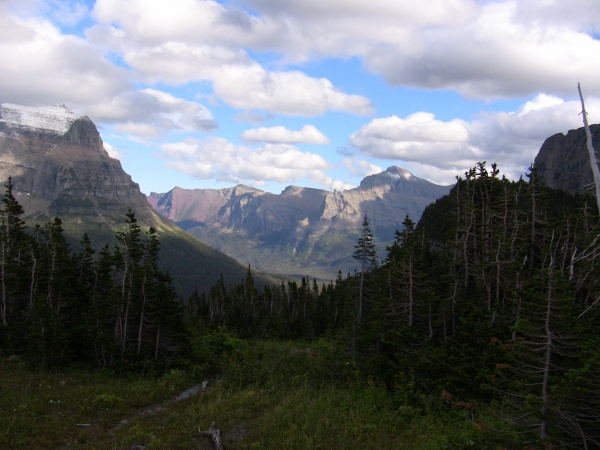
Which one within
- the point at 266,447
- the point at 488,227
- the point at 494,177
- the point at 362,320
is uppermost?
the point at 494,177

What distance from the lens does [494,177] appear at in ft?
126

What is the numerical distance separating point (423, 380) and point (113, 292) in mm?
22666

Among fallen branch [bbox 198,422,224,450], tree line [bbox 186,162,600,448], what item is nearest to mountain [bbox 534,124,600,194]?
tree line [bbox 186,162,600,448]

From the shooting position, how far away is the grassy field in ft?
55.2

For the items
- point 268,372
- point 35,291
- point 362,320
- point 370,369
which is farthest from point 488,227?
point 35,291

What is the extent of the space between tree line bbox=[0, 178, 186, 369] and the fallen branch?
1443cm

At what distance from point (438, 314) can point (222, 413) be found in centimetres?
1281

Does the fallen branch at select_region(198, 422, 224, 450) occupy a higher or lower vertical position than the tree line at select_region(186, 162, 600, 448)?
lower

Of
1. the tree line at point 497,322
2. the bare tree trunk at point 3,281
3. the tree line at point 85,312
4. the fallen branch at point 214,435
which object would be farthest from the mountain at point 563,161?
the bare tree trunk at point 3,281

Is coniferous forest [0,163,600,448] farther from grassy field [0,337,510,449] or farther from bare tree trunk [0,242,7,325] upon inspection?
grassy field [0,337,510,449]

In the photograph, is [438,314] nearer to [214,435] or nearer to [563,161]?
[214,435]

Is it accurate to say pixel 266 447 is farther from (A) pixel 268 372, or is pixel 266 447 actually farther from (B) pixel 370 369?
(A) pixel 268 372

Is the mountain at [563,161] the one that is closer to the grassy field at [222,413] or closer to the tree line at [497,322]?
the tree line at [497,322]

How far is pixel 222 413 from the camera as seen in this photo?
20.7 m
